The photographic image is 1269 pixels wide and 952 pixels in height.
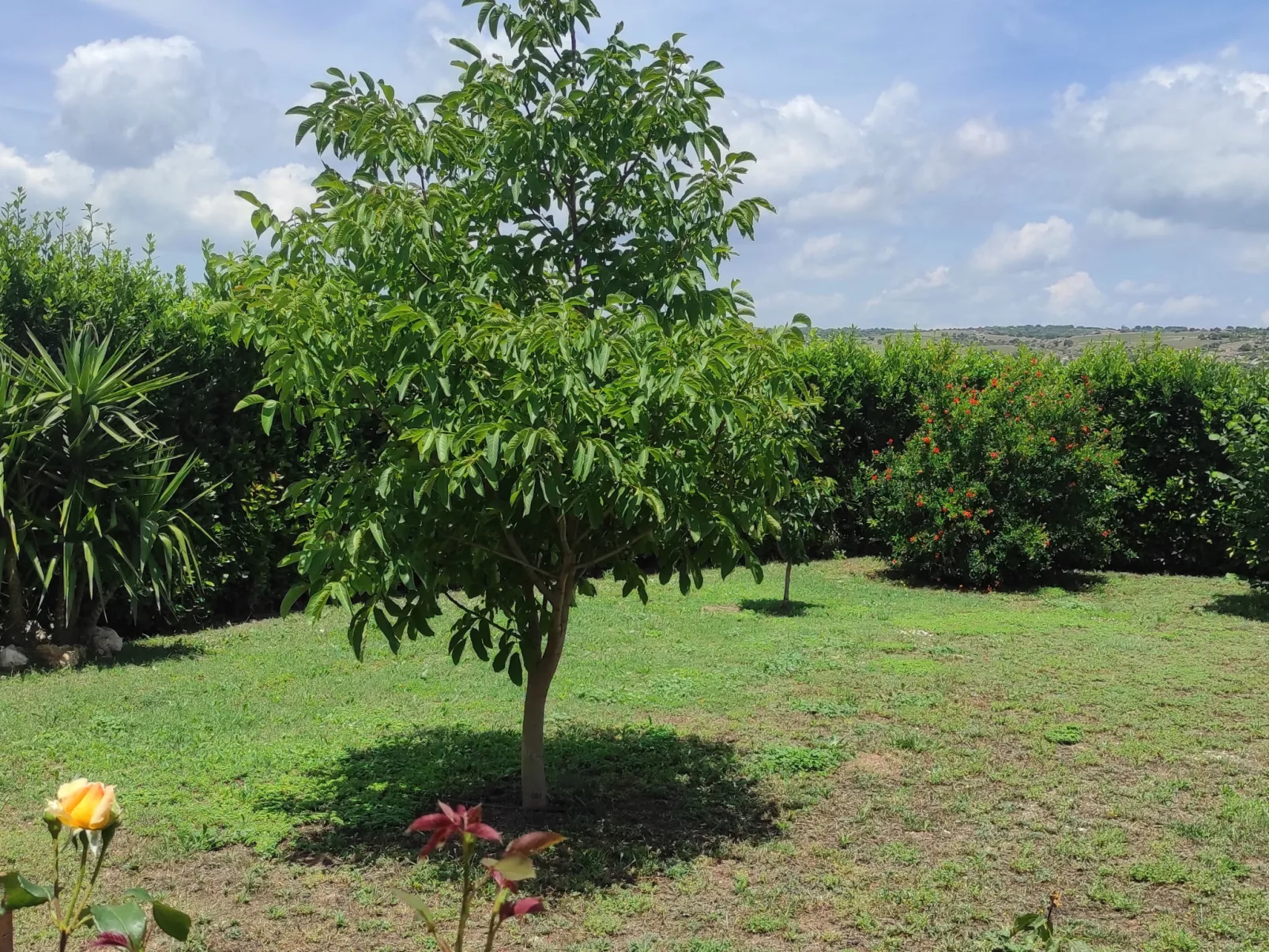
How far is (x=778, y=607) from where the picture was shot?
33.1ft

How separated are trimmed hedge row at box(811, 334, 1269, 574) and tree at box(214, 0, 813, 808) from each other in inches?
318

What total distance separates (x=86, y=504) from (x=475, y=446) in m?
5.00

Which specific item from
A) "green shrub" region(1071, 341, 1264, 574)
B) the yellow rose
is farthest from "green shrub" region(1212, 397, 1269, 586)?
the yellow rose

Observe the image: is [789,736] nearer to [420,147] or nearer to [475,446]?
[475,446]

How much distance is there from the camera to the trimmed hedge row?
12.3m

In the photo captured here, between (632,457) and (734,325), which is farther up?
(734,325)

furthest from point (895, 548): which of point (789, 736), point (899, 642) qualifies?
point (789, 736)

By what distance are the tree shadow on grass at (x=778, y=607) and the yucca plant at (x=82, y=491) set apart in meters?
5.13

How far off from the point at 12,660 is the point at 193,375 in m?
2.48

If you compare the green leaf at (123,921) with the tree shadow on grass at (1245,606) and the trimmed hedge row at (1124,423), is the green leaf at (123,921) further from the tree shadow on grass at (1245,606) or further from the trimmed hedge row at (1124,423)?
the trimmed hedge row at (1124,423)

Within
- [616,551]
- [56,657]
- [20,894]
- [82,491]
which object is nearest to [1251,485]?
[616,551]

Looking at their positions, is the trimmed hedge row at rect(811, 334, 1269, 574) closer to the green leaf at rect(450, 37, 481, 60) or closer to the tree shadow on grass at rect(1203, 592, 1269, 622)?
the tree shadow on grass at rect(1203, 592, 1269, 622)

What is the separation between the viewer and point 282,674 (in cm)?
714

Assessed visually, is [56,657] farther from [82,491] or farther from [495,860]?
[495,860]
